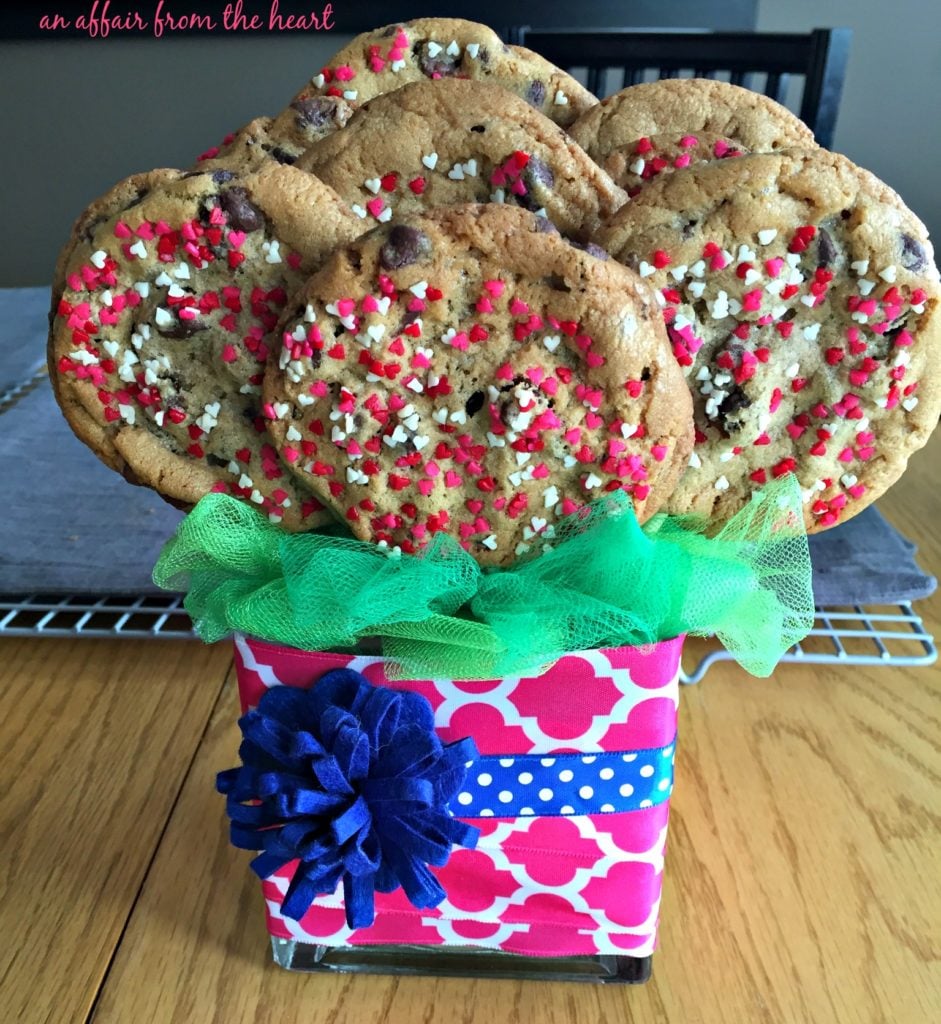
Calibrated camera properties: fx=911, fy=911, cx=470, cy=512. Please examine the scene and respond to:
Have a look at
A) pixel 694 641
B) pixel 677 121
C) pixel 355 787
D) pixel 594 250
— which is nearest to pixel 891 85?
pixel 694 641

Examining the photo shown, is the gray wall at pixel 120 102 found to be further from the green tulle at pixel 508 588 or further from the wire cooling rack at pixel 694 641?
the green tulle at pixel 508 588

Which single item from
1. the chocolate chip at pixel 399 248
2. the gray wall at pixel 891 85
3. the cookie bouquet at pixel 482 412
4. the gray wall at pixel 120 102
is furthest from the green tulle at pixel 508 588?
the gray wall at pixel 120 102

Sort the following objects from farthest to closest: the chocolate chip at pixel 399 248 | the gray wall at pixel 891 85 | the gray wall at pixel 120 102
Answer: the gray wall at pixel 120 102 → the gray wall at pixel 891 85 → the chocolate chip at pixel 399 248

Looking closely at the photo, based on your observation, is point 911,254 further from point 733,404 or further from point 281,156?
point 281,156

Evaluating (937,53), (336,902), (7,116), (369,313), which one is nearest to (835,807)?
(336,902)

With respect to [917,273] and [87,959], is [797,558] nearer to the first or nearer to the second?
[917,273]
